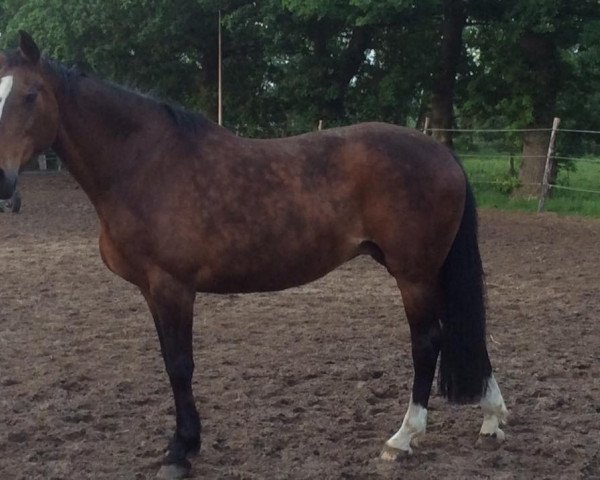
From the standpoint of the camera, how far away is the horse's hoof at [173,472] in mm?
3381

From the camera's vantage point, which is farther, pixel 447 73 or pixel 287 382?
pixel 447 73

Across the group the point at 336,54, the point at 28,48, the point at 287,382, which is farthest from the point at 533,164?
the point at 28,48

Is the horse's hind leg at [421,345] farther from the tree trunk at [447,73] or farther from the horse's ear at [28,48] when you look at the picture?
the tree trunk at [447,73]

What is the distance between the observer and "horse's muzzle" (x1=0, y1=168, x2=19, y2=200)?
3160 mm

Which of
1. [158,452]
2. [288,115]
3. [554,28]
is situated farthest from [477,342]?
[288,115]

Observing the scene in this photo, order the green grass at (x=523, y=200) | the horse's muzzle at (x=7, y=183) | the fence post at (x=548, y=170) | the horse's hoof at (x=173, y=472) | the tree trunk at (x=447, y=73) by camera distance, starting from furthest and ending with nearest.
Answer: the tree trunk at (x=447, y=73), the green grass at (x=523, y=200), the fence post at (x=548, y=170), the horse's hoof at (x=173, y=472), the horse's muzzle at (x=7, y=183)

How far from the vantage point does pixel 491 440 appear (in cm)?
375

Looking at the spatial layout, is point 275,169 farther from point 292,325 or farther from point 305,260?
point 292,325

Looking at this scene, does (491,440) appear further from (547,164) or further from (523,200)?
(523,200)

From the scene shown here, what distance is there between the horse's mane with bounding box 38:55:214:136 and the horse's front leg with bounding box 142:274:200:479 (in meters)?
0.75

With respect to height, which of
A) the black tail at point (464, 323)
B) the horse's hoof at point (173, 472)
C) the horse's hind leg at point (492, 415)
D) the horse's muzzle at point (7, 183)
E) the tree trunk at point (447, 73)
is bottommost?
the horse's hoof at point (173, 472)

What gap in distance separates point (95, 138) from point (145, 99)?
1.03 feet

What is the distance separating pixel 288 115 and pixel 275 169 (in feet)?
58.9

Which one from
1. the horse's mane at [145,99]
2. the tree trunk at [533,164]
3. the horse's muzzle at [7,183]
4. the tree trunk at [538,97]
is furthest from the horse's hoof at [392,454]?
the tree trunk at [533,164]
